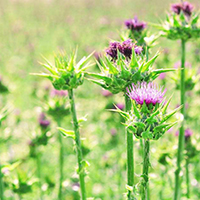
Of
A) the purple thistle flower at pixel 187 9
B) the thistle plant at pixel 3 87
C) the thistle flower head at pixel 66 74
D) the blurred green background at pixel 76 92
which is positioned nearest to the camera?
the thistle flower head at pixel 66 74

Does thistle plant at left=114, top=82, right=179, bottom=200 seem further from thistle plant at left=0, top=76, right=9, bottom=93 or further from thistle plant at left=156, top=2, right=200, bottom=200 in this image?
thistle plant at left=0, top=76, right=9, bottom=93

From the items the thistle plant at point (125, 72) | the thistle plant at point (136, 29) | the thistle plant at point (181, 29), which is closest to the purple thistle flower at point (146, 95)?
the thistle plant at point (125, 72)

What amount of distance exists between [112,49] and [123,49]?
0.10 metres

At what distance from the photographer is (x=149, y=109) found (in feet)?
8.48

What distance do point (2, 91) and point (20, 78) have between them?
4.50 m

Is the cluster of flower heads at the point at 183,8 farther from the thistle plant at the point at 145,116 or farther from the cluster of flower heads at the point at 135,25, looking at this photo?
the thistle plant at the point at 145,116

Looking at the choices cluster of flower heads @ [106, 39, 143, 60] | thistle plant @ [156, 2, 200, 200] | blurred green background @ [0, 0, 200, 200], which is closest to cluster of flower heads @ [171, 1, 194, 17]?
thistle plant @ [156, 2, 200, 200]

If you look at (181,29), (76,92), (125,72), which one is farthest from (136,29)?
(76,92)

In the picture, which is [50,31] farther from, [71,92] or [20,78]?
[71,92]

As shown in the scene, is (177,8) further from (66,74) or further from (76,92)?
(76,92)

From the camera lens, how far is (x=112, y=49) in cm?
287

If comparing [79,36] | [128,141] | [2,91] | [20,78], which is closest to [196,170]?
[128,141]

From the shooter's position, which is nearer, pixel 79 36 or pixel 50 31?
pixel 79 36

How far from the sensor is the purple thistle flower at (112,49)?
286 centimetres
